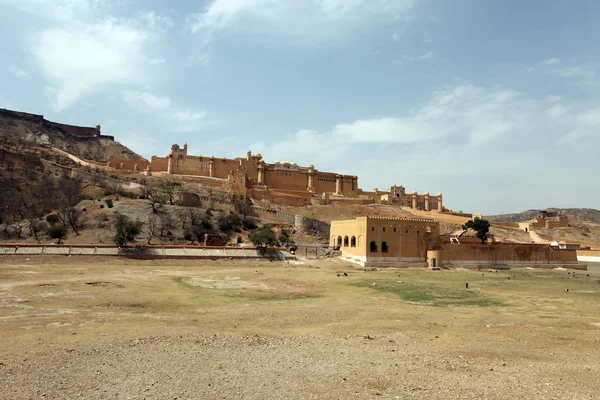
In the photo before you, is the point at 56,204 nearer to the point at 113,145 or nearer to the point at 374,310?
A: the point at 374,310

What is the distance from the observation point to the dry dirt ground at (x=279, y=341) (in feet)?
24.9

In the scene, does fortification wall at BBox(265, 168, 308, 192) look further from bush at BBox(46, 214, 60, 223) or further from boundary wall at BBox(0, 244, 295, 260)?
boundary wall at BBox(0, 244, 295, 260)

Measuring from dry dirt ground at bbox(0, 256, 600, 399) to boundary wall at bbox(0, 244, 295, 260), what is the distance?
438cm

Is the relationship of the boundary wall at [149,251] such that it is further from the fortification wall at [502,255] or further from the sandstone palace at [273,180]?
the sandstone palace at [273,180]

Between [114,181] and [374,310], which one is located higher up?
[114,181]

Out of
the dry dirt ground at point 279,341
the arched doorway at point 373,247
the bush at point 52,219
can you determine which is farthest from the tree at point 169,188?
the dry dirt ground at point 279,341

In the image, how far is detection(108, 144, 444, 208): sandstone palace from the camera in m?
63.9

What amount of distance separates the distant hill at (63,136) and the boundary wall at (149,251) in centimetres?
6009

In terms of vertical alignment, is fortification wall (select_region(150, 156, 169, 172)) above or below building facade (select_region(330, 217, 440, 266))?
above

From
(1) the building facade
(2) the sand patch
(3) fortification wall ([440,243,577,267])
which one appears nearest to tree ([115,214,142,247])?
(2) the sand patch

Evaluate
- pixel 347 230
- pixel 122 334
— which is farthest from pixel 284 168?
pixel 122 334

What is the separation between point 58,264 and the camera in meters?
23.7

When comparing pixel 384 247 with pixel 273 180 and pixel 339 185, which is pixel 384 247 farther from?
pixel 339 185

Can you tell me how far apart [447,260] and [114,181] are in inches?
1612
